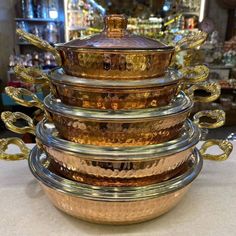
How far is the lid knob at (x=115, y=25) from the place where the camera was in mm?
484

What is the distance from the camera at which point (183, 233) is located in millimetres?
504

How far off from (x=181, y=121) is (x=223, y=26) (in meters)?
3.26

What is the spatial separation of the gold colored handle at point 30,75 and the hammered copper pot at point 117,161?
0.12 meters

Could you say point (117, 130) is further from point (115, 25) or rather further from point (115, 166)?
point (115, 25)

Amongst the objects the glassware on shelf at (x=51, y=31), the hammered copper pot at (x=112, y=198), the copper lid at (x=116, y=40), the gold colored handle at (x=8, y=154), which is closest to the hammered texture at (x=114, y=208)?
the hammered copper pot at (x=112, y=198)

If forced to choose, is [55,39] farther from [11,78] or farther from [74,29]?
[11,78]

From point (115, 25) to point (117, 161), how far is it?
9.4 inches

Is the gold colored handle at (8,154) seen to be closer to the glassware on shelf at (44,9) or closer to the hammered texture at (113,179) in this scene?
the hammered texture at (113,179)

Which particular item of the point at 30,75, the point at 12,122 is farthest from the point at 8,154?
the point at 30,75

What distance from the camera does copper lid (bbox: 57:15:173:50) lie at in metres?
0.44

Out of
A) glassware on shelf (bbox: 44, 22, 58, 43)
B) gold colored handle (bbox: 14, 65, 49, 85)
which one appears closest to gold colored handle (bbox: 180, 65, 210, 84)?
gold colored handle (bbox: 14, 65, 49, 85)

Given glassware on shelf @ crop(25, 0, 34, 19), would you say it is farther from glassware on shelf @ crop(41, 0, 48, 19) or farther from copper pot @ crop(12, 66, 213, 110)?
copper pot @ crop(12, 66, 213, 110)

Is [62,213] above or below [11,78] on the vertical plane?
above

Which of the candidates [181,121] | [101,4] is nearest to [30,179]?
[181,121]
